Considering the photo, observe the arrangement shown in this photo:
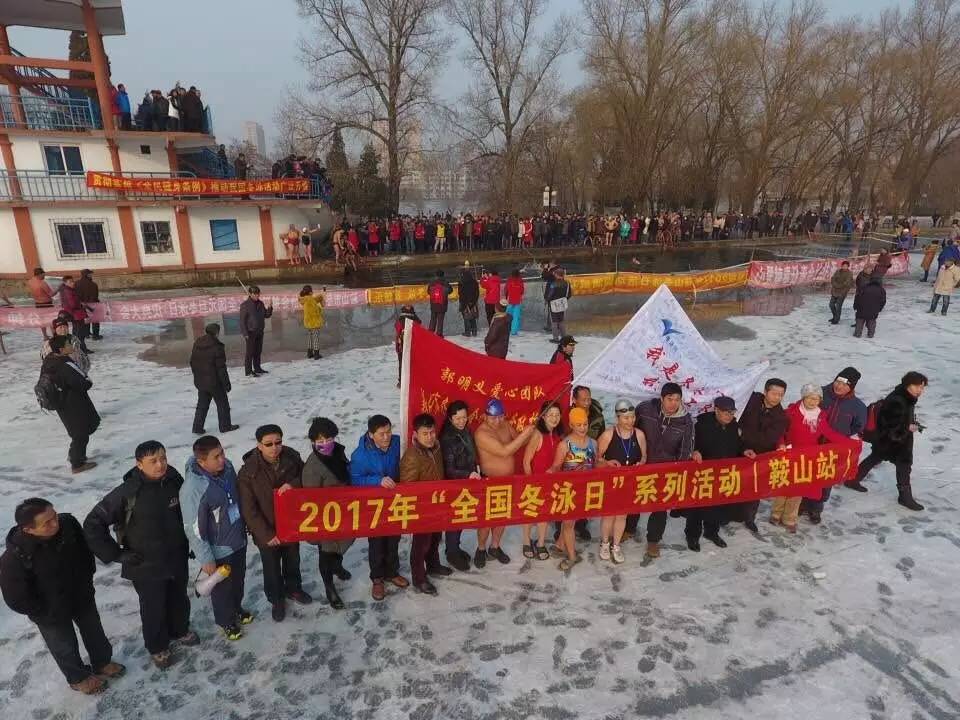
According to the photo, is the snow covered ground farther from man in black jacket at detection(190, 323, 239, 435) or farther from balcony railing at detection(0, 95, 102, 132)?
balcony railing at detection(0, 95, 102, 132)

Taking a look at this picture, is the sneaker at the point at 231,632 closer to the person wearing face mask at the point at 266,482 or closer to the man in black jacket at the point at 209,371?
the person wearing face mask at the point at 266,482

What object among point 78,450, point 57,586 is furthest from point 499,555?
point 78,450

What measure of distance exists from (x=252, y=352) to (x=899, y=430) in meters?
9.89

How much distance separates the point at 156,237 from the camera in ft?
73.9

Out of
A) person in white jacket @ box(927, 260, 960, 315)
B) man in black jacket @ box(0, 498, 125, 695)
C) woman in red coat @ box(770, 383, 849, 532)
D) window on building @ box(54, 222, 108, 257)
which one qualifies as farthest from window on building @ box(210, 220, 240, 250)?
person in white jacket @ box(927, 260, 960, 315)

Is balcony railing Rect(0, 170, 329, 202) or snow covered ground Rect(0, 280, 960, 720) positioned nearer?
snow covered ground Rect(0, 280, 960, 720)

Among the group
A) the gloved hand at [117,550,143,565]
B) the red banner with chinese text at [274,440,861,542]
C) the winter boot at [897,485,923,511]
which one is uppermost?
the gloved hand at [117,550,143,565]

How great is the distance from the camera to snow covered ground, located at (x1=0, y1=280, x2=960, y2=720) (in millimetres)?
3814

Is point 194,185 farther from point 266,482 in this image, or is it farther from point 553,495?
point 553,495

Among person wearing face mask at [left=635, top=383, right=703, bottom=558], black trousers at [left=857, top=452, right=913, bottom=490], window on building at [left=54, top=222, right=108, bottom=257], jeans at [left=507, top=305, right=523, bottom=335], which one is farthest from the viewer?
window on building at [left=54, top=222, right=108, bottom=257]

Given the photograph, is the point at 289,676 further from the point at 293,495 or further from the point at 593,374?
the point at 593,374

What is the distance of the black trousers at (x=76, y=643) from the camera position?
355 cm

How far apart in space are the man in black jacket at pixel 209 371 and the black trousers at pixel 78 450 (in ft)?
4.52

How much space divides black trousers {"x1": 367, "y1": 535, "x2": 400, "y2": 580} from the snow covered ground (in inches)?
9.4
